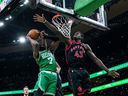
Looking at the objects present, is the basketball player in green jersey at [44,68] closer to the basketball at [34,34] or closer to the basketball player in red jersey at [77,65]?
the basketball at [34,34]

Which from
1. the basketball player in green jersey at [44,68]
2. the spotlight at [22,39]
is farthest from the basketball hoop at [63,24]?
the spotlight at [22,39]

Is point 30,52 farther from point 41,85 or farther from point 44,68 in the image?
point 41,85

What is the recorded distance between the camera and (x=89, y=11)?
6992 mm

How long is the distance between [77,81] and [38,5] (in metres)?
2.12

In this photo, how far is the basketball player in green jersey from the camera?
183 inches

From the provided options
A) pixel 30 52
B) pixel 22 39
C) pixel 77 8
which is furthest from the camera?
pixel 30 52

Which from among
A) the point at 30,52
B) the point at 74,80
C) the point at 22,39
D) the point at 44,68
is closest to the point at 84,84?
the point at 74,80

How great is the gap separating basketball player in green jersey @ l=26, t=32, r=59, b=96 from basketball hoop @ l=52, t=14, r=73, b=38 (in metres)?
0.85

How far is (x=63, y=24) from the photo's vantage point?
241 inches

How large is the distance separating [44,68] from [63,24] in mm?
1526

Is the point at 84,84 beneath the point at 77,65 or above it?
beneath

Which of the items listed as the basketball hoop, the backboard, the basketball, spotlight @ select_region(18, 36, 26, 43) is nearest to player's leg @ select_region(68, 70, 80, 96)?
the basketball

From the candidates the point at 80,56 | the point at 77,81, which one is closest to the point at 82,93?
the point at 77,81

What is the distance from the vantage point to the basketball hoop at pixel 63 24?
592 centimetres
